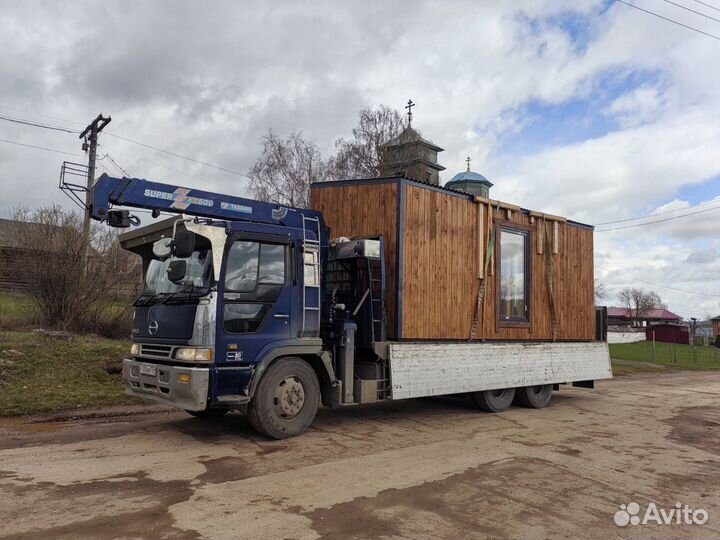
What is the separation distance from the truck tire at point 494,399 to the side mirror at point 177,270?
5.92 meters

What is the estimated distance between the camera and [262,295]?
23.0ft

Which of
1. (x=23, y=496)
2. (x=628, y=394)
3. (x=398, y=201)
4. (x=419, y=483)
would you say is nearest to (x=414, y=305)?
(x=398, y=201)

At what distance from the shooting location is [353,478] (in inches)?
221

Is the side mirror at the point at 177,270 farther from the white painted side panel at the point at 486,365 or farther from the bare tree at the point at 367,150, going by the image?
the bare tree at the point at 367,150

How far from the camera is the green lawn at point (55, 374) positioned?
9.16 m

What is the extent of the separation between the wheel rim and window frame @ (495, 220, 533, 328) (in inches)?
179

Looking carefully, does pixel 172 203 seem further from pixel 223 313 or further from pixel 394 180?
pixel 394 180

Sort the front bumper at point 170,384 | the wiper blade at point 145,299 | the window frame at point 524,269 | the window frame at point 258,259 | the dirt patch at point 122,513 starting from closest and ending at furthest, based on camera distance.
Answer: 1. the dirt patch at point 122,513
2. the front bumper at point 170,384
3. the window frame at point 258,259
4. the wiper blade at point 145,299
5. the window frame at point 524,269

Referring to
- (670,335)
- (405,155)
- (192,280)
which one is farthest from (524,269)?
(670,335)

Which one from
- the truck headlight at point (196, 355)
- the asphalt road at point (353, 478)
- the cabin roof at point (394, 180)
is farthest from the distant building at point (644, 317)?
the truck headlight at point (196, 355)

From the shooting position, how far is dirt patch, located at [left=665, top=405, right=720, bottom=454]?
816 centimetres

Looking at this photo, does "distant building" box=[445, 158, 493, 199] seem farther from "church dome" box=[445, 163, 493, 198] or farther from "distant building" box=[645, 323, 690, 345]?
"distant building" box=[645, 323, 690, 345]

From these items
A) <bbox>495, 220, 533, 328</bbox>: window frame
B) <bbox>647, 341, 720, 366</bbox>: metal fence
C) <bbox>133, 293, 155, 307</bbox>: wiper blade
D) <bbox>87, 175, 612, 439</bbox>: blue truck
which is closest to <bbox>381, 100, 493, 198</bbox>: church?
<bbox>647, 341, 720, 366</bbox>: metal fence

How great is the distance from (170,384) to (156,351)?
66 cm
